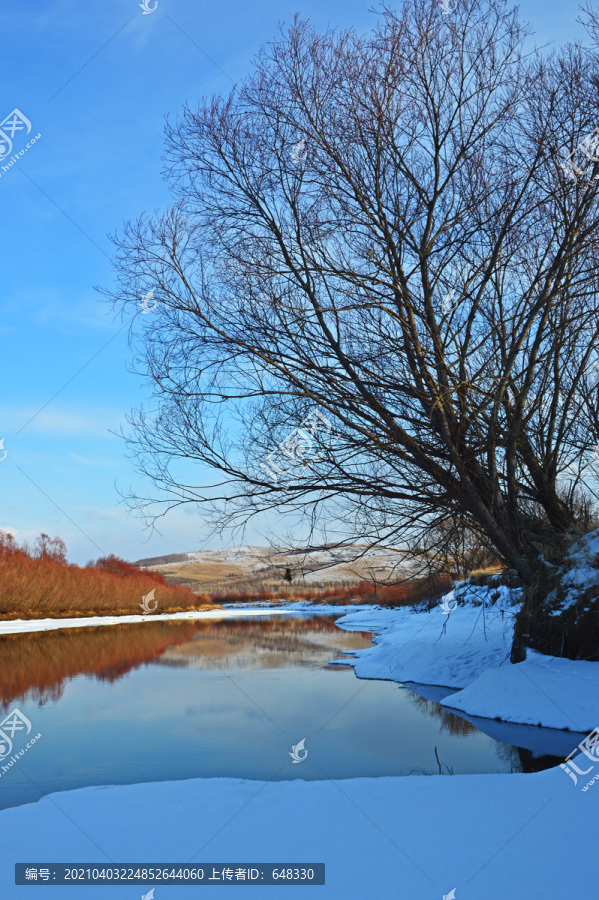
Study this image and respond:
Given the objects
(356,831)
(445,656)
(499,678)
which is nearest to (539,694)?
(499,678)

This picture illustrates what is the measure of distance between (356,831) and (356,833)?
0.04 meters

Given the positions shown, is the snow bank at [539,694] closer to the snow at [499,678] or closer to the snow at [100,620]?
the snow at [499,678]

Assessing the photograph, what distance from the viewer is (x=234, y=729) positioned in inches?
343

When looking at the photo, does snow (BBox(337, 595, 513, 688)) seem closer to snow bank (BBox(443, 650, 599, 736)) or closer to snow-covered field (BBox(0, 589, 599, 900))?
snow bank (BBox(443, 650, 599, 736))

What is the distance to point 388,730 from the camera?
8.36 m

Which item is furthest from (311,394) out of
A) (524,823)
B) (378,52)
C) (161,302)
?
(524,823)

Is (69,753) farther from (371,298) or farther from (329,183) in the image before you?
(329,183)

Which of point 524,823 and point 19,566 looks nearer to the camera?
point 524,823

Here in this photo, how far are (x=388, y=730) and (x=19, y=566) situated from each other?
44.5 m

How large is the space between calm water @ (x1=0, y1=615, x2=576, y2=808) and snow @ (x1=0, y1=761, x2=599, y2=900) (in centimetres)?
152


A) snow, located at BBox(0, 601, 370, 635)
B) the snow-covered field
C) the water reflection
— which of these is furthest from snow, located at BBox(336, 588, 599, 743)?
snow, located at BBox(0, 601, 370, 635)

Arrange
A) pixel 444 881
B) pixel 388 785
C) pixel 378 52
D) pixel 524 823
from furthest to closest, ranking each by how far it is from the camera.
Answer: pixel 378 52
pixel 388 785
pixel 524 823
pixel 444 881

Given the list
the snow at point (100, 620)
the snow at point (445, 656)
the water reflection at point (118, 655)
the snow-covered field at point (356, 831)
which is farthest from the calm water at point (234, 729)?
the snow at point (100, 620)

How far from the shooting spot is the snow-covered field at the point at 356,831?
3.05 m
